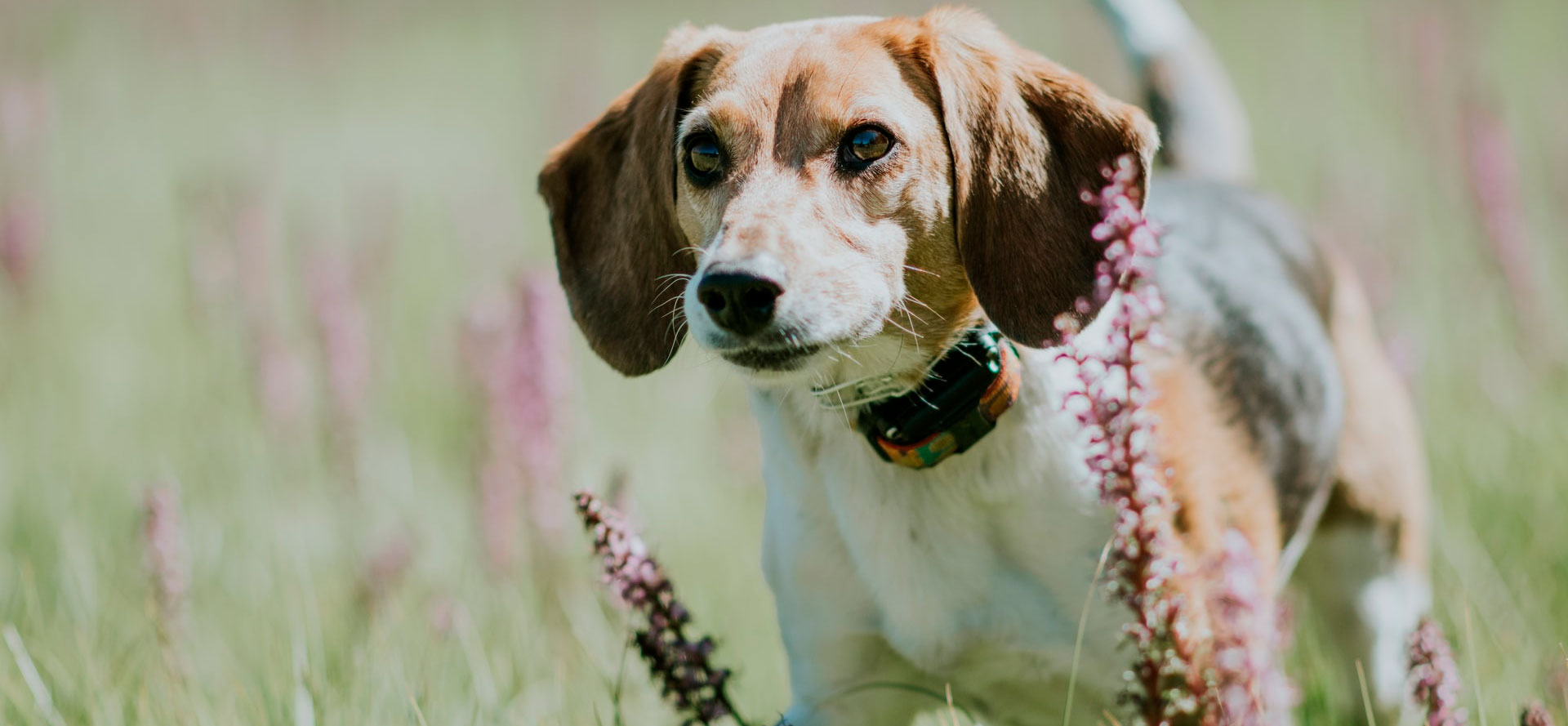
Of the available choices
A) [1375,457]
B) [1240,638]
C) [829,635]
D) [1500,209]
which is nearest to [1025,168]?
[829,635]

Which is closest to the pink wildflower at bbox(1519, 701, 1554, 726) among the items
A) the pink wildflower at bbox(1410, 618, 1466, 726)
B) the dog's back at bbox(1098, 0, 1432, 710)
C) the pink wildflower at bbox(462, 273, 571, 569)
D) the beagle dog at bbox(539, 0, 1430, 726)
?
the pink wildflower at bbox(1410, 618, 1466, 726)

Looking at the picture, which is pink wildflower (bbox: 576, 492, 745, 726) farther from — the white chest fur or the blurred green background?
the white chest fur

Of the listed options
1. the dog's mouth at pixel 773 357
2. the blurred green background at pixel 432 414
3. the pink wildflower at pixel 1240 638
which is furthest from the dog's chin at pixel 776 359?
the pink wildflower at pixel 1240 638

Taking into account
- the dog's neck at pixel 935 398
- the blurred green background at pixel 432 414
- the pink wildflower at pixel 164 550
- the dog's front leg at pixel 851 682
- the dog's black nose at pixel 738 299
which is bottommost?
the blurred green background at pixel 432 414

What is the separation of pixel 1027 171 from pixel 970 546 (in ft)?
2.39

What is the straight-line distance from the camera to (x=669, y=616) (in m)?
2.09

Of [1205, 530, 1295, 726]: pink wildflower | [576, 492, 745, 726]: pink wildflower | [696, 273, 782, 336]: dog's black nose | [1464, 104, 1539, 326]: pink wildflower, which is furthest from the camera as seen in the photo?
[1464, 104, 1539, 326]: pink wildflower

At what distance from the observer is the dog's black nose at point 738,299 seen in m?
2.20

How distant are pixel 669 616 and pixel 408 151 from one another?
920 centimetres

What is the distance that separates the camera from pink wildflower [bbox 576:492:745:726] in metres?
2.02

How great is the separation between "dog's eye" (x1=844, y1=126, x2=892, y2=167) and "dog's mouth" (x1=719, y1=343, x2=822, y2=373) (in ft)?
1.26

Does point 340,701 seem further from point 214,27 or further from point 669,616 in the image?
point 214,27

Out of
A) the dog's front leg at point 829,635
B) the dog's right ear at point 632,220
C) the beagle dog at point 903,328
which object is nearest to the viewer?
the beagle dog at point 903,328

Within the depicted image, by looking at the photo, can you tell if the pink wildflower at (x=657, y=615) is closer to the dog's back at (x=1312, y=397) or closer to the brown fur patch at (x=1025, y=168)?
the brown fur patch at (x=1025, y=168)
